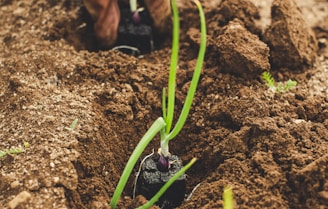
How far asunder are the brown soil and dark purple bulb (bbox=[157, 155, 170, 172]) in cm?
11

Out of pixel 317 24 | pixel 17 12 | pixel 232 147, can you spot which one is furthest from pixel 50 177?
pixel 317 24

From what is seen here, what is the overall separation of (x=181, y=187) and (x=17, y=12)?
35.0 inches

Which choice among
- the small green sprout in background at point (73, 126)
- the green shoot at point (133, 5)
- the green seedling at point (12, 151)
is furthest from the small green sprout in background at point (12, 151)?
the green shoot at point (133, 5)

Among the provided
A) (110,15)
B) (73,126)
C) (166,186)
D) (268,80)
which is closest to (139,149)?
(166,186)

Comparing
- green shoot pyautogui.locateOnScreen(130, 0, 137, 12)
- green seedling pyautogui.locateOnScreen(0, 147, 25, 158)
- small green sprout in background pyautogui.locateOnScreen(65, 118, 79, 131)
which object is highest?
green shoot pyautogui.locateOnScreen(130, 0, 137, 12)

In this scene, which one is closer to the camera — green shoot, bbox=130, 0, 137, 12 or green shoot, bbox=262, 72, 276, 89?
green shoot, bbox=262, 72, 276, 89

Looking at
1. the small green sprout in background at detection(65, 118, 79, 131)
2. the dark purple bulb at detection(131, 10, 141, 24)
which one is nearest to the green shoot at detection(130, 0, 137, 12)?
the dark purple bulb at detection(131, 10, 141, 24)

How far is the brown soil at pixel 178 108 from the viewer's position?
4.81ft

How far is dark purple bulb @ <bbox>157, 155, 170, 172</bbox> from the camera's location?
1.52 metres

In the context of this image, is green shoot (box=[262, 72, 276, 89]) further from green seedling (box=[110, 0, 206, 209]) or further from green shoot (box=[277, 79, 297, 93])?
green seedling (box=[110, 0, 206, 209])

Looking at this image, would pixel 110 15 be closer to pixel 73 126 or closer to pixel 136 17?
pixel 136 17

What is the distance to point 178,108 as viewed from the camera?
172cm

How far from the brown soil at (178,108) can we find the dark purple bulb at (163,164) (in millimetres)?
105

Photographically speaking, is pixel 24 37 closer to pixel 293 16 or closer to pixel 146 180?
pixel 146 180
